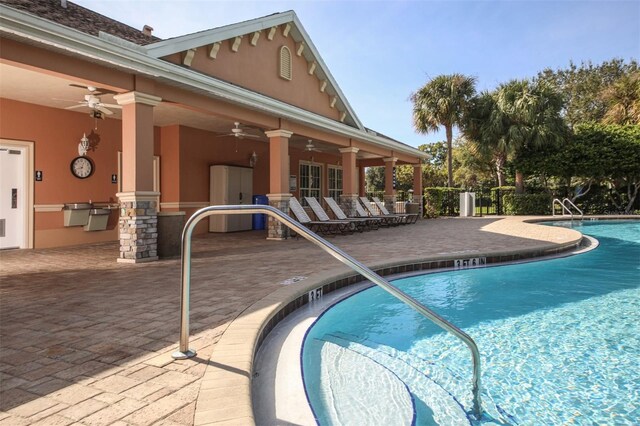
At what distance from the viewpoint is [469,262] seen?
7.41m

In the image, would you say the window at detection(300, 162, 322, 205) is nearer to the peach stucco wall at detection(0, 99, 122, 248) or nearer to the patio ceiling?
the patio ceiling

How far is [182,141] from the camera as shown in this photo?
11812 mm

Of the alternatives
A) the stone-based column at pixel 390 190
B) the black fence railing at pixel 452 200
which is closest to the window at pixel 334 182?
the stone-based column at pixel 390 190

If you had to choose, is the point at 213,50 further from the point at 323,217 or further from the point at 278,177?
the point at 323,217

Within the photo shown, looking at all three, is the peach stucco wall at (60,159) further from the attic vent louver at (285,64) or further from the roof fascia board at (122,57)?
the attic vent louver at (285,64)

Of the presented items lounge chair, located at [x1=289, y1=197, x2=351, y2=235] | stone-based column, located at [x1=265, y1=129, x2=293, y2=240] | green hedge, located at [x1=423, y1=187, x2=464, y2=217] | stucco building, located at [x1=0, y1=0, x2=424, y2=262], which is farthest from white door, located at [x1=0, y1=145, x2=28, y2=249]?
green hedge, located at [x1=423, y1=187, x2=464, y2=217]

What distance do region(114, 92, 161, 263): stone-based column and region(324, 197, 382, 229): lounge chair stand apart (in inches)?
265

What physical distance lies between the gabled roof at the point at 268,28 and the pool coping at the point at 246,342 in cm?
541

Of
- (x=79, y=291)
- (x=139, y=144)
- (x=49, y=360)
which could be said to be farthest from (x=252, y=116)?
(x=49, y=360)

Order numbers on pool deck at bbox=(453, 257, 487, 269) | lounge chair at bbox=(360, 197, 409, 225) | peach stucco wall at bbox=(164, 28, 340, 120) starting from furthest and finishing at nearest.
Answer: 1. lounge chair at bbox=(360, 197, 409, 225)
2. peach stucco wall at bbox=(164, 28, 340, 120)
3. numbers on pool deck at bbox=(453, 257, 487, 269)

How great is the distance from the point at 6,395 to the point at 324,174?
16834 mm

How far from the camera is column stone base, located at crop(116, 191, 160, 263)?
673 cm

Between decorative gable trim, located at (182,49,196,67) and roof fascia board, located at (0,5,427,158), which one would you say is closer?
roof fascia board, located at (0,5,427,158)

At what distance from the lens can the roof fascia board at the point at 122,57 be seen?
4.82m
